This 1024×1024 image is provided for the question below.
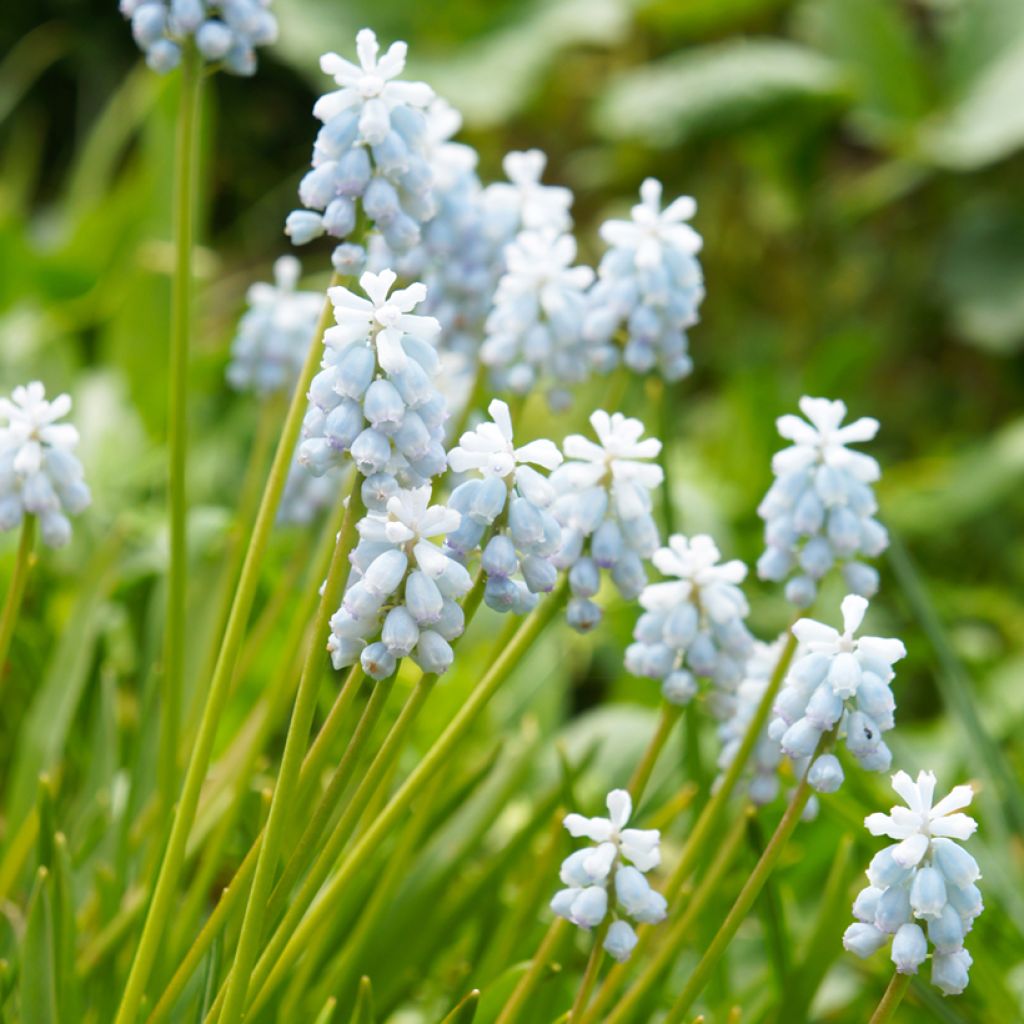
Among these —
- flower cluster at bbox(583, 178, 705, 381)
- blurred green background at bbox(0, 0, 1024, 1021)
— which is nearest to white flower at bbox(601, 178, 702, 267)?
flower cluster at bbox(583, 178, 705, 381)

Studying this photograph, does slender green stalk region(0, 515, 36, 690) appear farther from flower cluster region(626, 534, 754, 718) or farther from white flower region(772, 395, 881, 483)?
white flower region(772, 395, 881, 483)

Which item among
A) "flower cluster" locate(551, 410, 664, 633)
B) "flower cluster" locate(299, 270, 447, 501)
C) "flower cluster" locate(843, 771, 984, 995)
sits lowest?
"flower cluster" locate(843, 771, 984, 995)

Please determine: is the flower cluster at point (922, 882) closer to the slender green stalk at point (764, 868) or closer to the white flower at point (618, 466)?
the slender green stalk at point (764, 868)

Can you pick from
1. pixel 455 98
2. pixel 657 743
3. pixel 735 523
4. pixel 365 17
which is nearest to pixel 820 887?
pixel 657 743

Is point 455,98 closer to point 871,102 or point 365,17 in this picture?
point 365,17

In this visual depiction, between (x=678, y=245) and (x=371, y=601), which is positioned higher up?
(x=678, y=245)

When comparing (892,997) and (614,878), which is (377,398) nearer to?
(614,878)
